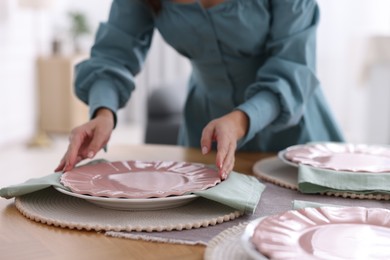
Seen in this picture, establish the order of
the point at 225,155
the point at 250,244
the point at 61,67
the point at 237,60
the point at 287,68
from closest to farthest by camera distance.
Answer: the point at 250,244 < the point at 225,155 < the point at 287,68 < the point at 237,60 < the point at 61,67

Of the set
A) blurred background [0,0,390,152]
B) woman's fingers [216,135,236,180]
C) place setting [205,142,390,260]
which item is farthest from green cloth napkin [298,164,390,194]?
blurred background [0,0,390,152]

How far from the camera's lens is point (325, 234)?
2.33ft

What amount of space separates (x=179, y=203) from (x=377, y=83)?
3.45m

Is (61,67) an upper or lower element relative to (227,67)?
lower

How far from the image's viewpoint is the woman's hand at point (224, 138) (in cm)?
100

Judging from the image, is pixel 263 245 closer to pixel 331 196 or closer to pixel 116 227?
pixel 116 227

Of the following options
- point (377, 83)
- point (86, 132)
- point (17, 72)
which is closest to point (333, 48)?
point (377, 83)

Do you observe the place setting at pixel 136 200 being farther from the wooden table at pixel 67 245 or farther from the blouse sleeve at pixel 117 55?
the blouse sleeve at pixel 117 55

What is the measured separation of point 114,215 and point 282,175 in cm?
36

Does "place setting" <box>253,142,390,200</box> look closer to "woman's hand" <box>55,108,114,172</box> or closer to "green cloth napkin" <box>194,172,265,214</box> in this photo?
"green cloth napkin" <box>194,172,265,214</box>

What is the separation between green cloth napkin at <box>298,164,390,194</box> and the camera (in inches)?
38.4

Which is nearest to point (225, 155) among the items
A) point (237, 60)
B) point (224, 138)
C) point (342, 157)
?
point (224, 138)

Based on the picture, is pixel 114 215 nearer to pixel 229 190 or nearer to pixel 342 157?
pixel 229 190

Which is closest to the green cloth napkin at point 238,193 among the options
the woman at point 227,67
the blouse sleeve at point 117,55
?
the woman at point 227,67
